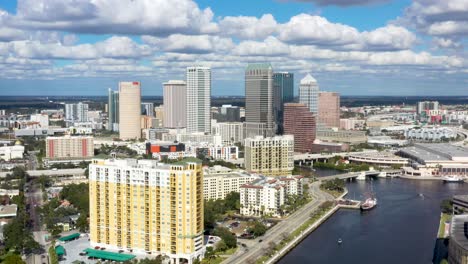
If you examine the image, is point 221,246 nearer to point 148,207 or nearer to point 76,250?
point 148,207

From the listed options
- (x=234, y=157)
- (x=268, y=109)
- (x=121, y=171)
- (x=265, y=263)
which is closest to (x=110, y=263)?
(x=121, y=171)

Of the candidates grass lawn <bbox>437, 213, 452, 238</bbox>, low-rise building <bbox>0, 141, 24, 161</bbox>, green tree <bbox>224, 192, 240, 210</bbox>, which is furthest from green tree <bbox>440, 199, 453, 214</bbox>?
low-rise building <bbox>0, 141, 24, 161</bbox>

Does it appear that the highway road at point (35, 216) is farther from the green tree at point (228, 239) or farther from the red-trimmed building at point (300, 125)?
the red-trimmed building at point (300, 125)

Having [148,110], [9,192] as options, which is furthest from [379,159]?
[148,110]

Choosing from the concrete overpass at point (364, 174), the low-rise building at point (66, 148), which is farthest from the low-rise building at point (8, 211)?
the concrete overpass at point (364, 174)

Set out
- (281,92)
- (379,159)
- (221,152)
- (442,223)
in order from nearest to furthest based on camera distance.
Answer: (442,223) → (379,159) → (221,152) → (281,92)
